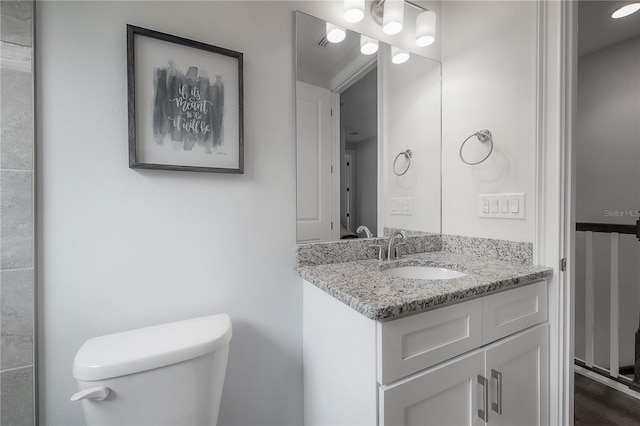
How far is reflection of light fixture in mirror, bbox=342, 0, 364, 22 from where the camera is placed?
1229 mm

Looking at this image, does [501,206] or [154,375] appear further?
[501,206]

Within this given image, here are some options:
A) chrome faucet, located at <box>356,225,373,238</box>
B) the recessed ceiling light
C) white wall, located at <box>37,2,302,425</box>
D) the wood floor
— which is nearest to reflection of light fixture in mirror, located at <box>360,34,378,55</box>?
white wall, located at <box>37,2,302,425</box>

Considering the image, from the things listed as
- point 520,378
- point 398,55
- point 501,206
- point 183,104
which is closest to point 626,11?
point 398,55

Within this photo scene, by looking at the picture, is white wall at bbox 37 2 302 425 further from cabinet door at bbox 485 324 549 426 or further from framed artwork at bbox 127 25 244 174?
cabinet door at bbox 485 324 549 426

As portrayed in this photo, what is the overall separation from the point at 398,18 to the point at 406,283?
1.19 m

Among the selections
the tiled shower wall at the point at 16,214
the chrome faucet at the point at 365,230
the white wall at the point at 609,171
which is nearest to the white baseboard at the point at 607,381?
the white wall at the point at 609,171

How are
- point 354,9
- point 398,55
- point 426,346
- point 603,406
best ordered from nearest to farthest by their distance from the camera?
point 426,346 < point 354,9 < point 398,55 < point 603,406

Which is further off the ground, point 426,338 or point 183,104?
point 183,104

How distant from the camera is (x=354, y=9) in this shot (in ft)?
4.05

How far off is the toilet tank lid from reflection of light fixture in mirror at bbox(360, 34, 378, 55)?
1.37 metres

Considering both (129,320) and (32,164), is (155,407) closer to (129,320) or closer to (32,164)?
(129,320)

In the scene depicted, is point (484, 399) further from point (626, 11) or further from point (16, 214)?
point (626, 11)

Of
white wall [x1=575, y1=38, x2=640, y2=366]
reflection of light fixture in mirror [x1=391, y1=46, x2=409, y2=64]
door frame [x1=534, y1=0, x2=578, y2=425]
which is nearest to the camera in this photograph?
door frame [x1=534, y1=0, x2=578, y2=425]

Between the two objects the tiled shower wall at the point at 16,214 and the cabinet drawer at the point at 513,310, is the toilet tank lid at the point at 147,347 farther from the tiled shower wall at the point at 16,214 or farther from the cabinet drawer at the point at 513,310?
the cabinet drawer at the point at 513,310
